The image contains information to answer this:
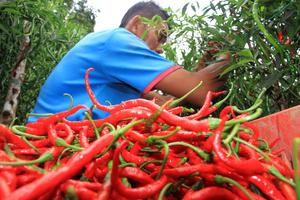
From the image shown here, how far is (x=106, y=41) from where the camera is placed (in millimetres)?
1785

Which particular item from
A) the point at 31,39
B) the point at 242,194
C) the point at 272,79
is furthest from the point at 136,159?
the point at 31,39

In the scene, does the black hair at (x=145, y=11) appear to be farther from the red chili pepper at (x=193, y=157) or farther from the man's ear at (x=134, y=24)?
the red chili pepper at (x=193, y=157)

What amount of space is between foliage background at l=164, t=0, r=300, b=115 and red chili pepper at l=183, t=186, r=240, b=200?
616 mm

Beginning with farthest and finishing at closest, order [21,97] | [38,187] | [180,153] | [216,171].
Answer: [21,97] < [180,153] < [216,171] < [38,187]

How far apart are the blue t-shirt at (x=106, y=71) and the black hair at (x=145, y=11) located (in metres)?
0.40

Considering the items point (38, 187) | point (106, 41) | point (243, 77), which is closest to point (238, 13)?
point (243, 77)

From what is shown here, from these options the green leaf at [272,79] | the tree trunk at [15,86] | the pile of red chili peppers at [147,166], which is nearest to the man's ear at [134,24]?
the tree trunk at [15,86]

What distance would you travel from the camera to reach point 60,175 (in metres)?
0.58

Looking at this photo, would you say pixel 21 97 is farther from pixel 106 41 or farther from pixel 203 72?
pixel 203 72

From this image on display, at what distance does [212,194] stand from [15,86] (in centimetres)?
204

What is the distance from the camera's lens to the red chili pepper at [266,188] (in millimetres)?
→ 681

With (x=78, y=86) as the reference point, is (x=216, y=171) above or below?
above

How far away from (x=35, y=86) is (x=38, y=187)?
9.19 feet

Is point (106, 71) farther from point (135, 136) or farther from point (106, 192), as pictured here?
point (106, 192)
